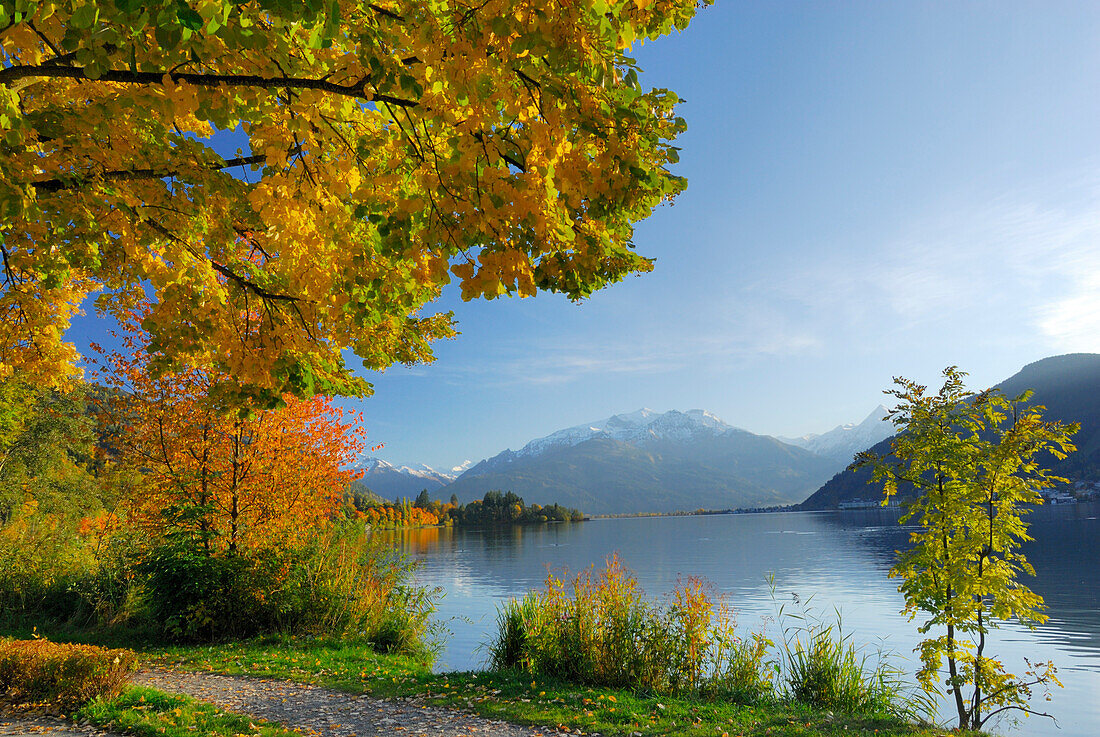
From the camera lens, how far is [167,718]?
20.4ft

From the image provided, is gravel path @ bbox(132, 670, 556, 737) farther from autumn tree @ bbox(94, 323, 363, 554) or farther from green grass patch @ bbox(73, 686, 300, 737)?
autumn tree @ bbox(94, 323, 363, 554)

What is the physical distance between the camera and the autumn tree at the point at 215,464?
12.3 metres

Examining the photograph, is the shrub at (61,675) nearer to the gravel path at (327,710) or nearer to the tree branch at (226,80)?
the gravel path at (327,710)

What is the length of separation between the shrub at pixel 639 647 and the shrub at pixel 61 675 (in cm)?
537

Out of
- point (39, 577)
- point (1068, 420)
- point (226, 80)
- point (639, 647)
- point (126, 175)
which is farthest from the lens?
point (1068, 420)

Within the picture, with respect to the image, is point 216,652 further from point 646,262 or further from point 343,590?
point 646,262

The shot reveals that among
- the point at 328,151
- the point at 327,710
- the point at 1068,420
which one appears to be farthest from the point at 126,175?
the point at 1068,420

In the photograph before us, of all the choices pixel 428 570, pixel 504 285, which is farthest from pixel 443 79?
pixel 428 570

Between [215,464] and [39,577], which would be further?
[39,577]

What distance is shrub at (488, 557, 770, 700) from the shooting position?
8.30 meters

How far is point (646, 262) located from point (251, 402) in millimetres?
3632

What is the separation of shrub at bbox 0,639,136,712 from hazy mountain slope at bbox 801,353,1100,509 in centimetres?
12330

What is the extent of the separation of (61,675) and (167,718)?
187 cm

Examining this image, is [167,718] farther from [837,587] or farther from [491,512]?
[491,512]
